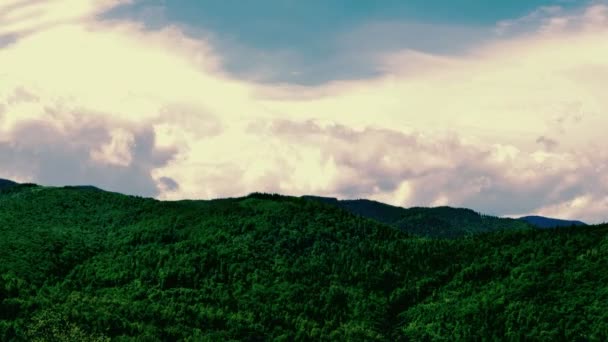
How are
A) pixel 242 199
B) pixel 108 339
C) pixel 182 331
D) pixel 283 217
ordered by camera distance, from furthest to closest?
pixel 242 199, pixel 283 217, pixel 182 331, pixel 108 339

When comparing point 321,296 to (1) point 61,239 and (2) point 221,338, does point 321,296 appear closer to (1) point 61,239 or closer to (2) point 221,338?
(2) point 221,338

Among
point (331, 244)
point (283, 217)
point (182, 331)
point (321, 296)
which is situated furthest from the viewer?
point (283, 217)

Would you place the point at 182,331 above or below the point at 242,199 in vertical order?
below

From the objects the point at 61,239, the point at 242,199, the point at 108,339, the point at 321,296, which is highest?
the point at 242,199

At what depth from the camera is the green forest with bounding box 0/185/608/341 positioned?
4124 inches

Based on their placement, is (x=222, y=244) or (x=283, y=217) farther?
(x=283, y=217)

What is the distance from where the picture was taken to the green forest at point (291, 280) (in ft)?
344

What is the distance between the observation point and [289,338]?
4291 inches

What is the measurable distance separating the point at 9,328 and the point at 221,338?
3137cm

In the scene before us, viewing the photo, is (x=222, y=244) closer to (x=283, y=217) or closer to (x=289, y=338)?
(x=283, y=217)

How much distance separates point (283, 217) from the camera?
157500mm

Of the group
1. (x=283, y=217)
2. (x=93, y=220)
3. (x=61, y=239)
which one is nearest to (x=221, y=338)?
(x=283, y=217)

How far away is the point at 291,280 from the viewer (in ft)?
425

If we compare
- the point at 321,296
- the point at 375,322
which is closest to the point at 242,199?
the point at 321,296
